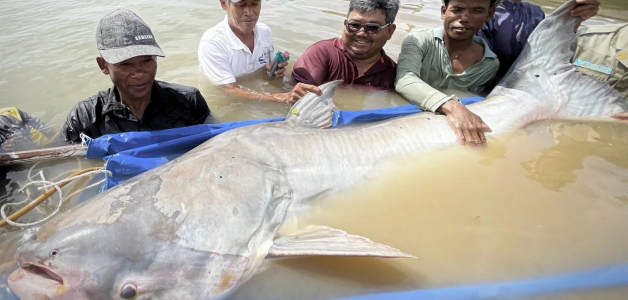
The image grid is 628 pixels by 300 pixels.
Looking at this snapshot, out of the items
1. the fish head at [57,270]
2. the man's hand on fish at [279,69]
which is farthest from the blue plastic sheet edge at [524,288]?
the man's hand on fish at [279,69]

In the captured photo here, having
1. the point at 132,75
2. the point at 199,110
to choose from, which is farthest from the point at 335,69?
the point at 132,75

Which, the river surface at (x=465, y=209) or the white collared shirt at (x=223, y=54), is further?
the white collared shirt at (x=223, y=54)

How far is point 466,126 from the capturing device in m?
2.78

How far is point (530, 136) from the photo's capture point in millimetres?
2971

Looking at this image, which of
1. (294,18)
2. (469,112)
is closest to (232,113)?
(469,112)

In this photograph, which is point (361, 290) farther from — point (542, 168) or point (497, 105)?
point (497, 105)

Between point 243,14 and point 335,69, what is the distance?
1.10 meters

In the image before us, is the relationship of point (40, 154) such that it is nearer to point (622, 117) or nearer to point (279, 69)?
point (279, 69)

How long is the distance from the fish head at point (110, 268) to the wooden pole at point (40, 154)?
4.02 ft

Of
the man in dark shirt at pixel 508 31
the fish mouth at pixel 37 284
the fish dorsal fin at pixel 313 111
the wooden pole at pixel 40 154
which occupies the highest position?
the man in dark shirt at pixel 508 31

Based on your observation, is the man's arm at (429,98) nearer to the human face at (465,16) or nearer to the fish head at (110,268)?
the human face at (465,16)

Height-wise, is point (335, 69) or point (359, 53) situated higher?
point (359, 53)

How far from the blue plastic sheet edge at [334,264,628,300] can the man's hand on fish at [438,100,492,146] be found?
43.8 inches

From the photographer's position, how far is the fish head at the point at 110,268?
1.50 metres
